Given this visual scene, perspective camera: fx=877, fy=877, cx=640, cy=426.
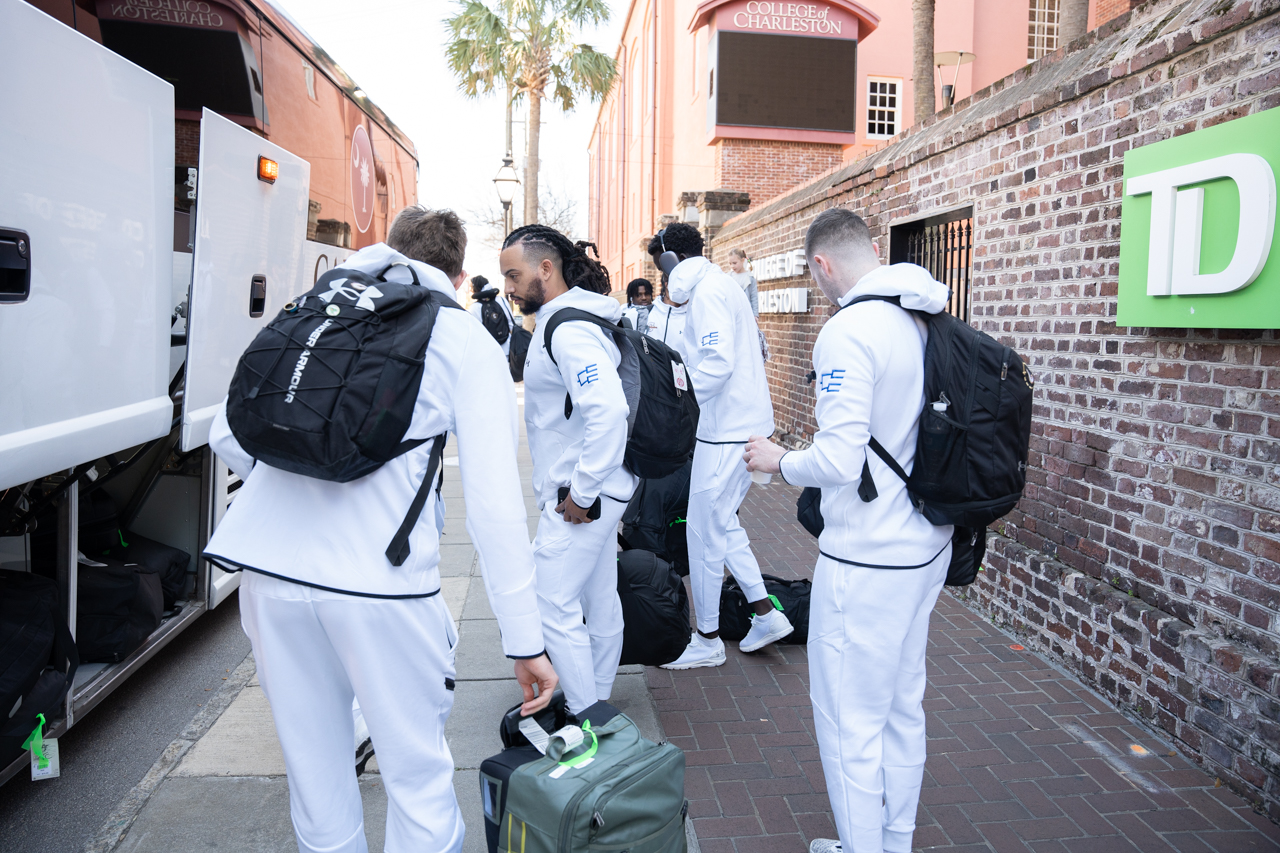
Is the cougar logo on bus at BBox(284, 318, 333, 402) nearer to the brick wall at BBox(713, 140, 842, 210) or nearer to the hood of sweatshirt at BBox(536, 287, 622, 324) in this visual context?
the hood of sweatshirt at BBox(536, 287, 622, 324)

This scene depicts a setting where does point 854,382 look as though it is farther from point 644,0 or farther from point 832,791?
point 644,0

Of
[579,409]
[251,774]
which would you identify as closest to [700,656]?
[579,409]

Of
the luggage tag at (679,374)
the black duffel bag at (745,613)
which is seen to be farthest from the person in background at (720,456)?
the luggage tag at (679,374)

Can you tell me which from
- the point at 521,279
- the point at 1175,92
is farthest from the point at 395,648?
the point at 1175,92

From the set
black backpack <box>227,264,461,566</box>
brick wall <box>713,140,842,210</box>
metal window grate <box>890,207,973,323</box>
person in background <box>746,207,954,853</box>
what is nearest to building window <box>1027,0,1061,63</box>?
brick wall <box>713,140,842,210</box>

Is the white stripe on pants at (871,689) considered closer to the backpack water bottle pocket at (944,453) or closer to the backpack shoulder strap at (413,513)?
the backpack water bottle pocket at (944,453)

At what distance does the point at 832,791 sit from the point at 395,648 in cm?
145

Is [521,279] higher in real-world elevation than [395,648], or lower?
higher

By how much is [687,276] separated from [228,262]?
2.34m

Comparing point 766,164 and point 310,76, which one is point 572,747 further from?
point 766,164

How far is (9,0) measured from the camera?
249cm

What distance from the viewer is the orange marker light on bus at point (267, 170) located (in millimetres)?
4578

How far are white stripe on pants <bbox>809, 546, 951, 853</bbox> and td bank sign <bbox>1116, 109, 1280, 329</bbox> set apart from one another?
1653 mm

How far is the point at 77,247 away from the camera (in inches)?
114
